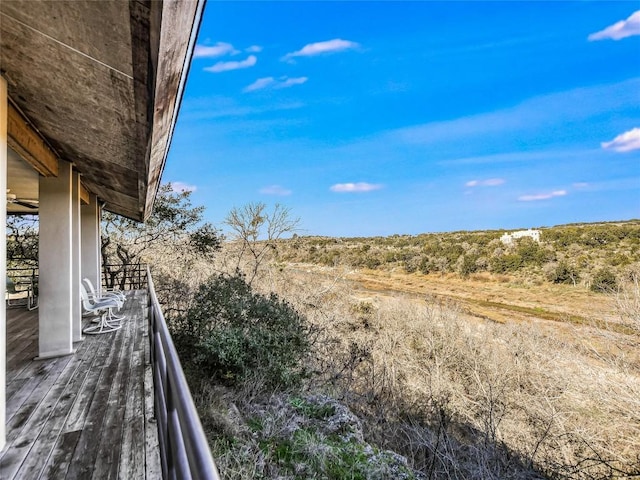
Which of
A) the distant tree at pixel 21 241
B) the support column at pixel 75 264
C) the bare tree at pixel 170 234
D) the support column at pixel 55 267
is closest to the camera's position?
the support column at pixel 55 267

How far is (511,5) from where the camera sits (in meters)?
19.5

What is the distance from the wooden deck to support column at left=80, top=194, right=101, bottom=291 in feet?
11.8

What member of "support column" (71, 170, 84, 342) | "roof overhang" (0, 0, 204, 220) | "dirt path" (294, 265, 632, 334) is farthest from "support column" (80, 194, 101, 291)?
"dirt path" (294, 265, 632, 334)

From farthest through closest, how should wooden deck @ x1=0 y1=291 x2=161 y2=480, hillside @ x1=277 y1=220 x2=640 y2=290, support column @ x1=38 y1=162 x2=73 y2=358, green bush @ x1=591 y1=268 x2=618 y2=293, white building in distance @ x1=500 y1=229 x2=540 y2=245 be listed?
white building in distance @ x1=500 y1=229 x2=540 y2=245 < hillside @ x1=277 y1=220 x2=640 y2=290 < green bush @ x1=591 y1=268 x2=618 y2=293 < support column @ x1=38 y1=162 x2=73 y2=358 < wooden deck @ x1=0 y1=291 x2=161 y2=480

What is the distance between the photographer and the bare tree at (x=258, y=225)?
14828mm

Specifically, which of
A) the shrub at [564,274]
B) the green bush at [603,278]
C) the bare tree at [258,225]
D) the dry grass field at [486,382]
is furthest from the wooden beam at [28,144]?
the shrub at [564,274]

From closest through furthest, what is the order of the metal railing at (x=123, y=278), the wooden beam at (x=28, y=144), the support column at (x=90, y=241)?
the wooden beam at (x=28, y=144)
the support column at (x=90, y=241)
the metal railing at (x=123, y=278)

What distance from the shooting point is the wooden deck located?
2.11m

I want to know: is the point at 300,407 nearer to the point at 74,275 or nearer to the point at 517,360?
the point at 74,275

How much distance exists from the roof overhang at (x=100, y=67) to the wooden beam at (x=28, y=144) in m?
0.03

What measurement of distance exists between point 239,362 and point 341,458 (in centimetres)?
218

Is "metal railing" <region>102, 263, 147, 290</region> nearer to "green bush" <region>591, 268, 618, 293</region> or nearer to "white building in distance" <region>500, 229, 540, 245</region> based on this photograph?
"green bush" <region>591, 268, 618, 293</region>

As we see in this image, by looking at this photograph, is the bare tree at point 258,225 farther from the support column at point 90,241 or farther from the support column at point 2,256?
the support column at point 2,256

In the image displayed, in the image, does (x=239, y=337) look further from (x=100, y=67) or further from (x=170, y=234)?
(x=170, y=234)
